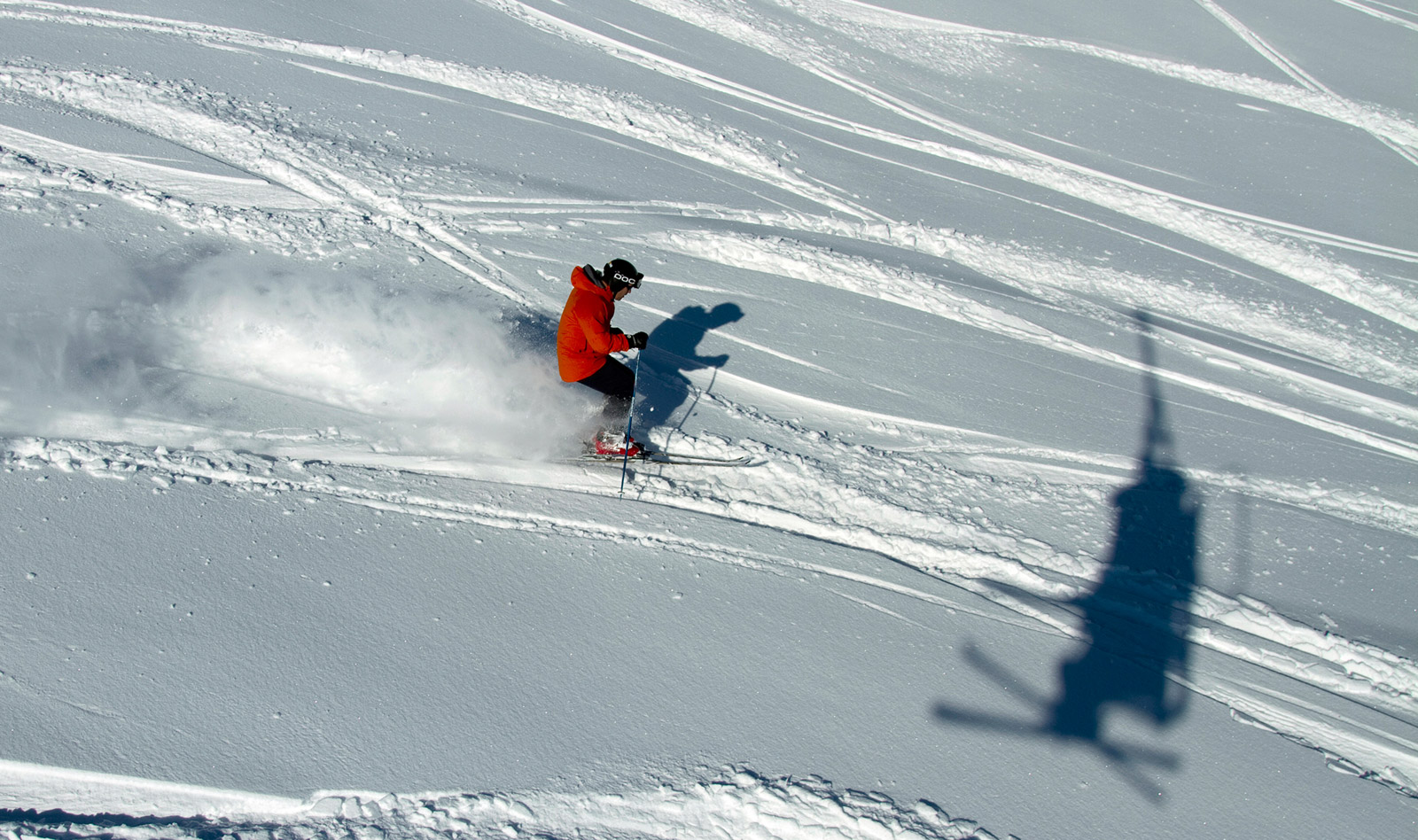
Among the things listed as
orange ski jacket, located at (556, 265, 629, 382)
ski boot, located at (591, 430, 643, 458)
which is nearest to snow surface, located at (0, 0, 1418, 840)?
ski boot, located at (591, 430, 643, 458)

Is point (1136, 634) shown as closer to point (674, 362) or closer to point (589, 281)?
point (674, 362)

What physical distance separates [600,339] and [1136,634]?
3.61 metres

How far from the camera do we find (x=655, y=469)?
5.23 metres

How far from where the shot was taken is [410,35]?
424 inches

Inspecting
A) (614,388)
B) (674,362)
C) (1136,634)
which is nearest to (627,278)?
(614,388)

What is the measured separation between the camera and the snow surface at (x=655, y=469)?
3234 millimetres

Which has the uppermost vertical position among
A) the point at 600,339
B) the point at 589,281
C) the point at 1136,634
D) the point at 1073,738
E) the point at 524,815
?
the point at 589,281

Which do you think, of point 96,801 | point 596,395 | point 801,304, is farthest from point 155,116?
point 96,801

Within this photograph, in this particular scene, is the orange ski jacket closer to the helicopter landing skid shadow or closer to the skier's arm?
the skier's arm

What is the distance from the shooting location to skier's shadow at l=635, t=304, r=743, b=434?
5.77 meters

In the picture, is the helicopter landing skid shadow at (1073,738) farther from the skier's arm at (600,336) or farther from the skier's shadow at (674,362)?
the skier's shadow at (674,362)

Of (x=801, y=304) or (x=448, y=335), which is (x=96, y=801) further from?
(x=801, y=304)

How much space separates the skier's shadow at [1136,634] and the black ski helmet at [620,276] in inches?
110

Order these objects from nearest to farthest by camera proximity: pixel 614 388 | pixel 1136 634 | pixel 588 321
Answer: pixel 1136 634, pixel 588 321, pixel 614 388
